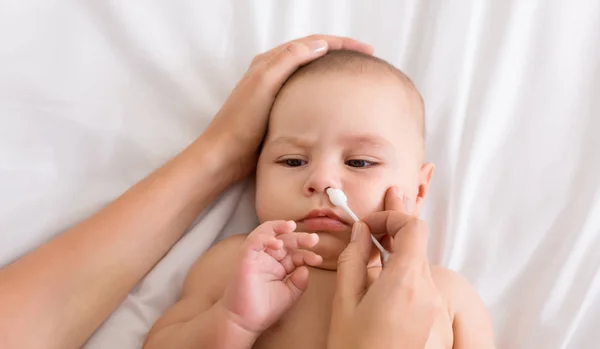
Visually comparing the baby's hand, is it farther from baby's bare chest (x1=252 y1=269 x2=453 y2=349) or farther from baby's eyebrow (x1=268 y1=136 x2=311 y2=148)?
baby's eyebrow (x1=268 y1=136 x2=311 y2=148)

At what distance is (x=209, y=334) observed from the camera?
3.02 ft

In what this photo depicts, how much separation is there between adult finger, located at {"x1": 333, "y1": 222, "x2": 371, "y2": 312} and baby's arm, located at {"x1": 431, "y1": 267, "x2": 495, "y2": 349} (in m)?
0.26

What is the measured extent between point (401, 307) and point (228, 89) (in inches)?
28.7

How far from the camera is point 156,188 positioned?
1147 mm

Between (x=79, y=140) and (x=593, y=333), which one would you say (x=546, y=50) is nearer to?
(x=593, y=333)

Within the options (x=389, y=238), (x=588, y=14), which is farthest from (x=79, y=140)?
(x=588, y=14)

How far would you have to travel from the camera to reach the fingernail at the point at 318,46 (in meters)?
1.23

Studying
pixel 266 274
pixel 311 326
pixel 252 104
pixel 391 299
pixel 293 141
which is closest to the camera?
pixel 391 299

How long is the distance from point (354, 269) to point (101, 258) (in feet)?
1.48

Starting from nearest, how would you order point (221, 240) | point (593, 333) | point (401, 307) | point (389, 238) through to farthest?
point (401, 307), point (389, 238), point (593, 333), point (221, 240)

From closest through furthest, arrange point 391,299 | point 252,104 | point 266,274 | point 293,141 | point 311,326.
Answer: point 391,299 < point 266,274 < point 311,326 < point 293,141 < point 252,104

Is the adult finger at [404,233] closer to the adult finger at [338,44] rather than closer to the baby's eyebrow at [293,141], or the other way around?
the baby's eyebrow at [293,141]

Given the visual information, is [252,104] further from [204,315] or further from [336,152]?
[204,315]

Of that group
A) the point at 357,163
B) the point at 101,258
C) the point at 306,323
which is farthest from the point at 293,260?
the point at 101,258
